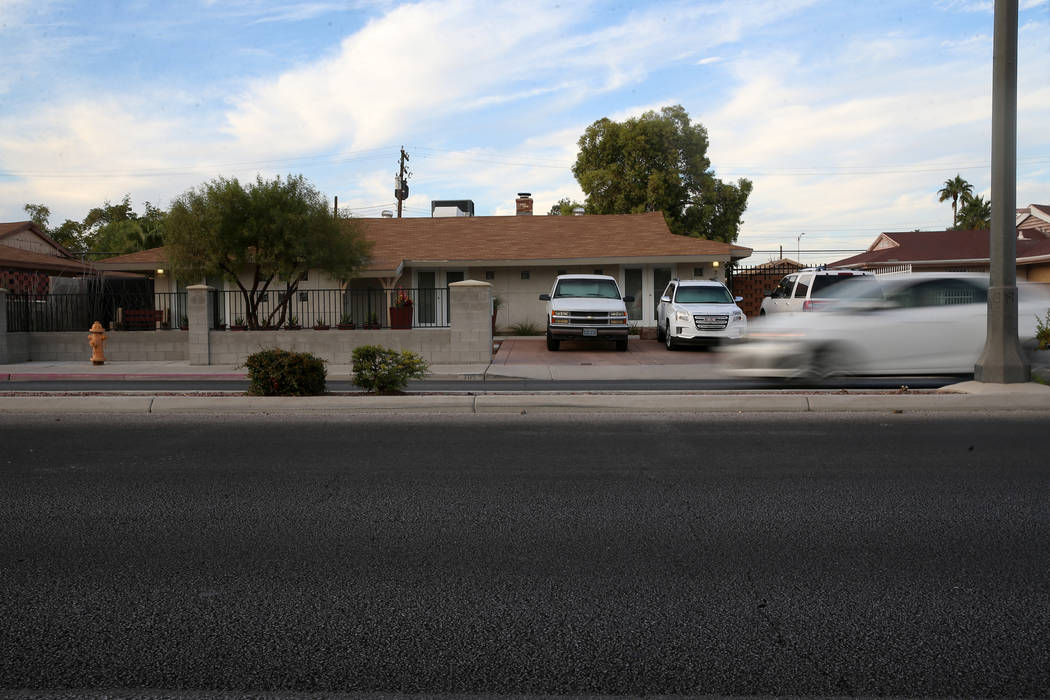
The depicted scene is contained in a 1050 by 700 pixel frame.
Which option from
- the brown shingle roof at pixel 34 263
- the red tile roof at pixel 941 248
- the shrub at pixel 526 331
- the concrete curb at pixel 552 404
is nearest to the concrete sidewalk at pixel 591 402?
the concrete curb at pixel 552 404

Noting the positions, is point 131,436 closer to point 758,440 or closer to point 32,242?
point 758,440

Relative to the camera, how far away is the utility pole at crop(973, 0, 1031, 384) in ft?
36.8

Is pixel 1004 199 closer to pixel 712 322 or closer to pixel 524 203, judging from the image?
pixel 712 322

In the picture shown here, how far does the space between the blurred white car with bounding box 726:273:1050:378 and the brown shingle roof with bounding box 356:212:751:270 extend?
1423cm

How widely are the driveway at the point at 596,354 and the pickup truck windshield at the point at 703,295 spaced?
4.35 feet

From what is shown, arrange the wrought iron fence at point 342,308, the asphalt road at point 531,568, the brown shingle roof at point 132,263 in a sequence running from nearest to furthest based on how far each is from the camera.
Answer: the asphalt road at point 531,568 → the wrought iron fence at point 342,308 → the brown shingle roof at point 132,263

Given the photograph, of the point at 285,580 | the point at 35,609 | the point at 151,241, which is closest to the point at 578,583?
the point at 285,580

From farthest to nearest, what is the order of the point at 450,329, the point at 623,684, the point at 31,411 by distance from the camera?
1. the point at 450,329
2. the point at 31,411
3. the point at 623,684

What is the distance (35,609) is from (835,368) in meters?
11.1

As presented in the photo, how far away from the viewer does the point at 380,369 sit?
11.5 meters

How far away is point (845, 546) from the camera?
5.06 m

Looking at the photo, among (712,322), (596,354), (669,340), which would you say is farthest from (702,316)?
(596,354)

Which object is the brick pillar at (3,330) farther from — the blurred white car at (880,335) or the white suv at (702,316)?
the blurred white car at (880,335)

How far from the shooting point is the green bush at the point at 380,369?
11453 millimetres
